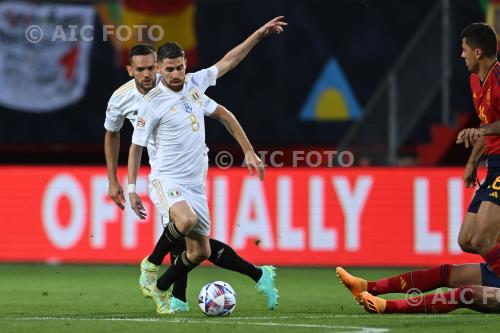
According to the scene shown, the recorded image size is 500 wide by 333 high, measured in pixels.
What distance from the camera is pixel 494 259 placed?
10.4 meters

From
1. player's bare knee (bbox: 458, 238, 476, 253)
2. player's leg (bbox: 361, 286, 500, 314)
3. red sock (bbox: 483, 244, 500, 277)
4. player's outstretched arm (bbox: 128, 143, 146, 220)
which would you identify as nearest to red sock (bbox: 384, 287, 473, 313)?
player's leg (bbox: 361, 286, 500, 314)

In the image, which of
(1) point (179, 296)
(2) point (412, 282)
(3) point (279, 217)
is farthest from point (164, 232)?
(3) point (279, 217)

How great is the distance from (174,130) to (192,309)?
163 centimetres

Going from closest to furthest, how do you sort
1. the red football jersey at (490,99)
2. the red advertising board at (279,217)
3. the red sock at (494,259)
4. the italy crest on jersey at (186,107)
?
the red sock at (494,259) < the red football jersey at (490,99) < the italy crest on jersey at (186,107) < the red advertising board at (279,217)

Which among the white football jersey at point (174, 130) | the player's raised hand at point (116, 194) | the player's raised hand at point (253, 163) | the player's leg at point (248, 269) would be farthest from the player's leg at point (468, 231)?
the player's raised hand at point (116, 194)

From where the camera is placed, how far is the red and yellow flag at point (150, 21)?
19.3m

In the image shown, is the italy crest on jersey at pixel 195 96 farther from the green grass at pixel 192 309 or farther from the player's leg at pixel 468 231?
the player's leg at pixel 468 231

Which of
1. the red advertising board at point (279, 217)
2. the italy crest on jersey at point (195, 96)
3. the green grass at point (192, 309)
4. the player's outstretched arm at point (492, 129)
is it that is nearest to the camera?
the green grass at point (192, 309)

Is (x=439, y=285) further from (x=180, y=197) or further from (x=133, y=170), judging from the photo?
Answer: (x=133, y=170)

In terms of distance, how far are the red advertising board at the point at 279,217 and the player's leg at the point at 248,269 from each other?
5.30 meters

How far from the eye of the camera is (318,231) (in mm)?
17000

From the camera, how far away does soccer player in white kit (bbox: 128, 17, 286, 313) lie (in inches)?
428

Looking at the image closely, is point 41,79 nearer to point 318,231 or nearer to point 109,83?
point 109,83

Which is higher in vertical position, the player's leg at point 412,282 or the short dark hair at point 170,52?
the short dark hair at point 170,52
